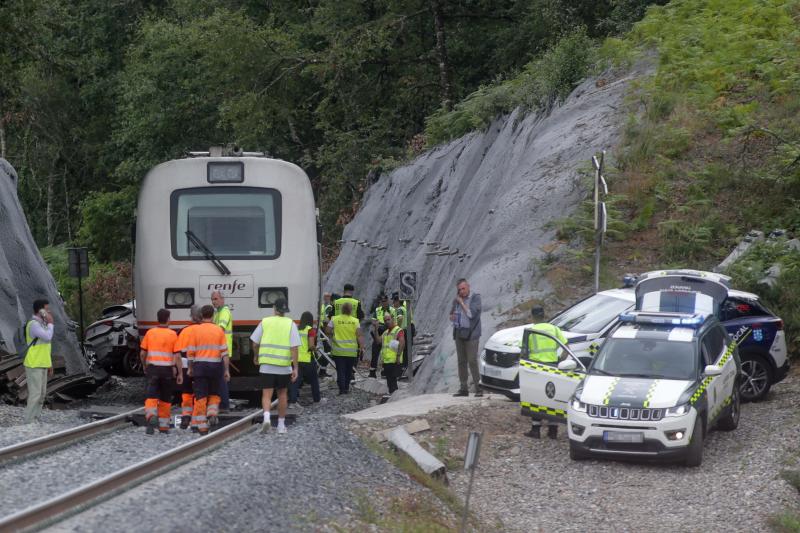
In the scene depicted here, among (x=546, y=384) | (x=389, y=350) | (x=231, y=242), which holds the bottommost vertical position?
(x=389, y=350)

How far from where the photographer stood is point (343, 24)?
40.6 metres

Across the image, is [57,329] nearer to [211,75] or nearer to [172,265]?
[172,265]

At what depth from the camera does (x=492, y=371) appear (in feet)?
56.0

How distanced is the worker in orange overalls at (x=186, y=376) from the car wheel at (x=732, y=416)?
6.54m

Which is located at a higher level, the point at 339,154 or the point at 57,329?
the point at 339,154

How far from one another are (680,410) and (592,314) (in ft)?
12.4

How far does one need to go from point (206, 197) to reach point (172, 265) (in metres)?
1.13

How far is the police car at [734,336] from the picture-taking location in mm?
16750

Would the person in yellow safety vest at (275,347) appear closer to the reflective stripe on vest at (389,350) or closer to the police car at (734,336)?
the police car at (734,336)

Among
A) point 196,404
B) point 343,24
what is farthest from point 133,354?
point 343,24

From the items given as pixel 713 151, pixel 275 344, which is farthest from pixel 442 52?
pixel 275 344

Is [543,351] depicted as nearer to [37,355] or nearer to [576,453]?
[576,453]

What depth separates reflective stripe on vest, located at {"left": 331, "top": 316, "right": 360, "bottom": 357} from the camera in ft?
66.0

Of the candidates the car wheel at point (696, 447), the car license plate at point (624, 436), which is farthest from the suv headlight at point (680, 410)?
the car license plate at point (624, 436)
